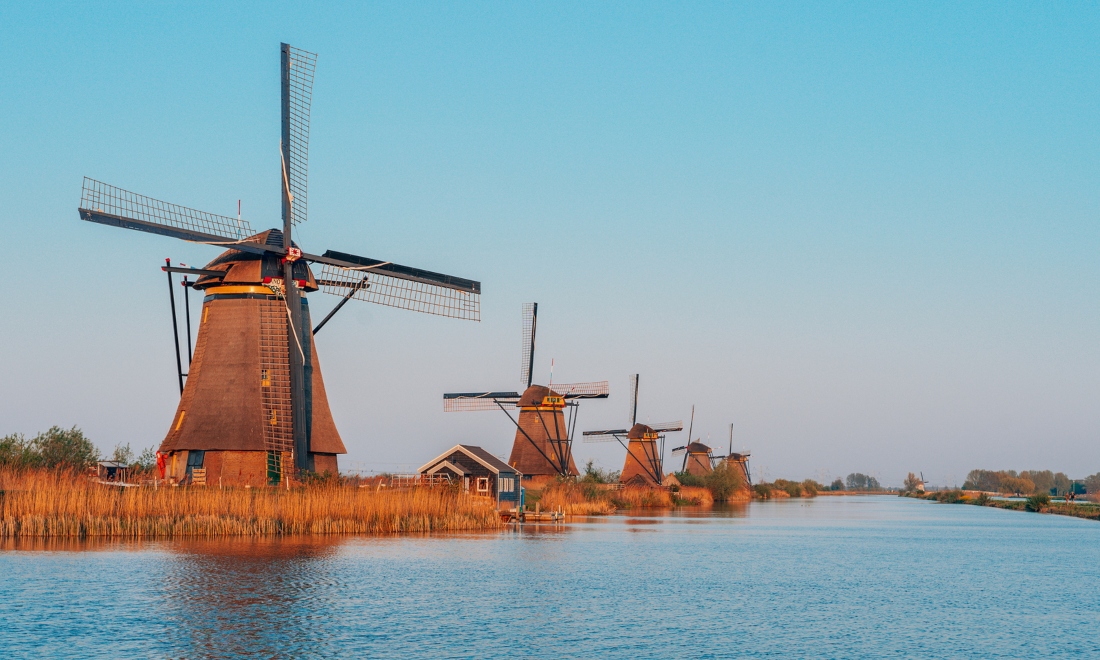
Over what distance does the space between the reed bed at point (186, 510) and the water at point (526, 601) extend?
1.32 meters

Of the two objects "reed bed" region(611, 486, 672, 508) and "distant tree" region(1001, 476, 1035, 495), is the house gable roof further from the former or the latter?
"distant tree" region(1001, 476, 1035, 495)

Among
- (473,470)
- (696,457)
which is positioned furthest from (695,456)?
(473,470)

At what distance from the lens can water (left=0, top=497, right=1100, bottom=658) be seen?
45.2 feet

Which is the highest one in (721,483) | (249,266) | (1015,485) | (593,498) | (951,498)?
(249,266)

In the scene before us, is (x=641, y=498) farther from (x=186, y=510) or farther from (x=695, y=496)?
(x=186, y=510)

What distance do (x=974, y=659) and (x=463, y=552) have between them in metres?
14.4

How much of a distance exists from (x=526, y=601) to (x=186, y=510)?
41.0ft

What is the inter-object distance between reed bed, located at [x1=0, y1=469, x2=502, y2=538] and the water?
1.32m

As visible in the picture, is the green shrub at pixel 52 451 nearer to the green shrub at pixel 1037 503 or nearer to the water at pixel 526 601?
the water at pixel 526 601

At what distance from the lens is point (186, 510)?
2647cm

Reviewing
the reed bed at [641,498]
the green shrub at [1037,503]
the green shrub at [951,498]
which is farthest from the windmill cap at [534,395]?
the green shrub at [951,498]

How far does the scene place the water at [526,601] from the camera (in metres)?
13.8

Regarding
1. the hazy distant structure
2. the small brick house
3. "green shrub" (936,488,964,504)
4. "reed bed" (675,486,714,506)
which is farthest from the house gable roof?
"green shrub" (936,488,964,504)

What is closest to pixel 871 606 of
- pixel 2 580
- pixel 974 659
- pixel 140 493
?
pixel 974 659
